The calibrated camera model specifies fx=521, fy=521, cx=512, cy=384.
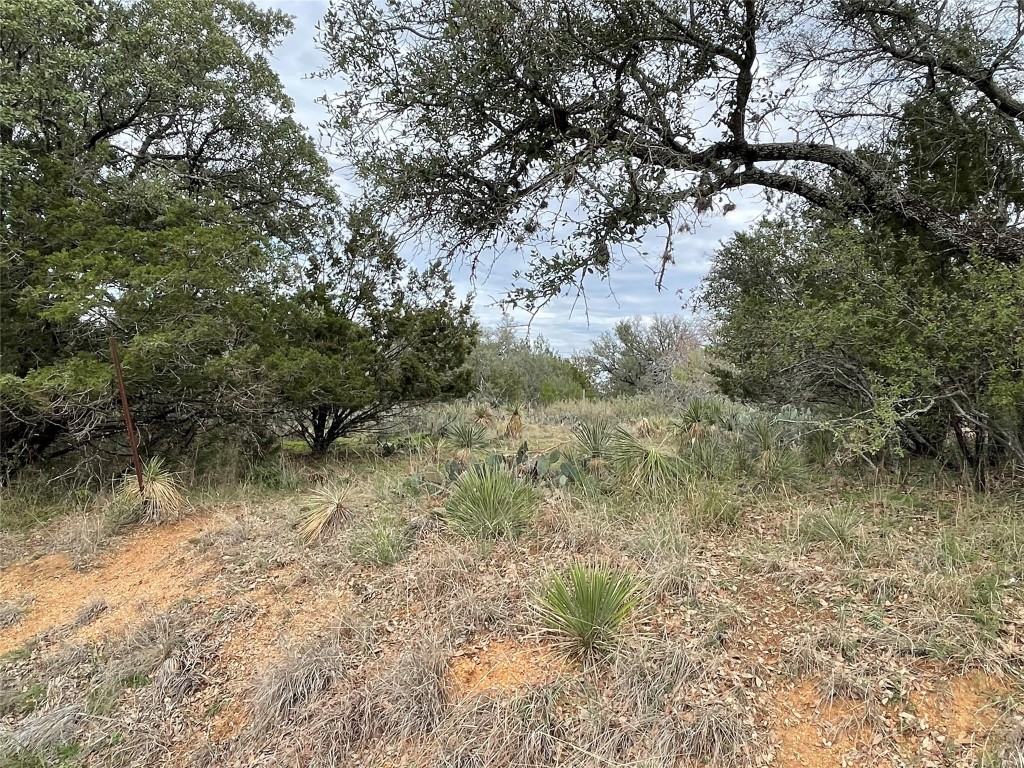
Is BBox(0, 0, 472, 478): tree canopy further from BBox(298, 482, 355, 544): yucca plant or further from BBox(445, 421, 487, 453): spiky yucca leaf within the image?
BBox(298, 482, 355, 544): yucca plant

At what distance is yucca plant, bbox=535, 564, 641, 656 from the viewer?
9.50 ft

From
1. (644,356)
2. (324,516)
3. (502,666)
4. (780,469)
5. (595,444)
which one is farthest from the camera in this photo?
(644,356)

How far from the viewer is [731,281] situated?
6238mm

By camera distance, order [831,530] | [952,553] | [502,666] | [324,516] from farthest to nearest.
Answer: [324,516]
[831,530]
[952,553]
[502,666]

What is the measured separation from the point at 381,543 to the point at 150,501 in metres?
3.04

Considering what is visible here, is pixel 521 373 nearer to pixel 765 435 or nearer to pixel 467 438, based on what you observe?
pixel 467 438

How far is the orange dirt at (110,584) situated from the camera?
12.7 feet

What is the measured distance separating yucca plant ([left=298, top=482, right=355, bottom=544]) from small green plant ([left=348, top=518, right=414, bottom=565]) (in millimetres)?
356

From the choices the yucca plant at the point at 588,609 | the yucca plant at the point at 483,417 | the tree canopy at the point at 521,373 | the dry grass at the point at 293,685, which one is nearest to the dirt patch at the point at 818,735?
the yucca plant at the point at 588,609

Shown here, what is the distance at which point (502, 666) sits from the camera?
2.92 m

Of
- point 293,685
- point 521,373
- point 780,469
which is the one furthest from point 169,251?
point 521,373

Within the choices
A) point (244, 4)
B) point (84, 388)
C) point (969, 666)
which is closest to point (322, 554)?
point (84, 388)

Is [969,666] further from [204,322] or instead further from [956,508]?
[204,322]

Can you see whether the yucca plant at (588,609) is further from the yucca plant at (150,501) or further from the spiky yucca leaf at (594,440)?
the yucca plant at (150,501)
